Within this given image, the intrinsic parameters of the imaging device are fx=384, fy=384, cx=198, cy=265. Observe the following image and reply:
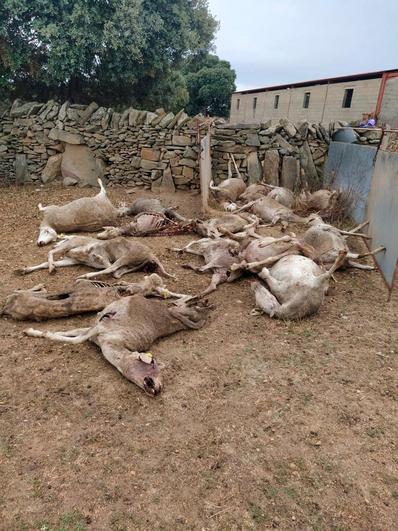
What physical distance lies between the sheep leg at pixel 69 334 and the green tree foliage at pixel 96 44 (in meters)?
8.70

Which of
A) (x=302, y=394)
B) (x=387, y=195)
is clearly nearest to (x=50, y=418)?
(x=302, y=394)

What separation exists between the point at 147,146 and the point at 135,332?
26.1ft

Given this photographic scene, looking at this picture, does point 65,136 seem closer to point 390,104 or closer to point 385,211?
point 385,211

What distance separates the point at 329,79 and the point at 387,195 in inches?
661

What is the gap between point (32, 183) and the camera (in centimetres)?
1094

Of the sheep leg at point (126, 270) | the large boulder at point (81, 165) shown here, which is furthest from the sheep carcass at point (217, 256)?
the large boulder at point (81, 165)

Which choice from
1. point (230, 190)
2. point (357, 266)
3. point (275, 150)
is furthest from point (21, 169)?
point (357, 266)

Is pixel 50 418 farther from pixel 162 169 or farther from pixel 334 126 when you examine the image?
pixel 334 126

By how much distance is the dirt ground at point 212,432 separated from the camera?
2205 mm

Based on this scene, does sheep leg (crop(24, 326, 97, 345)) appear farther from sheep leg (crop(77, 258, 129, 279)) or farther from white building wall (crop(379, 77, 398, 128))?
white building wall (crop(379, 77, 398, 128))

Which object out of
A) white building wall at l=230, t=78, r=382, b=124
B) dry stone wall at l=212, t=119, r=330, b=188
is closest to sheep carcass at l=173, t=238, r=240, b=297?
dry stone wall at l=212, t=119, r=330, b=188

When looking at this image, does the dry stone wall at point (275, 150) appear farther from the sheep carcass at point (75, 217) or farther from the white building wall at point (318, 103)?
the white building wall at point (318, 103)

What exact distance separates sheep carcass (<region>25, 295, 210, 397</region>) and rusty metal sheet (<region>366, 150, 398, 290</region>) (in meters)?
2.88

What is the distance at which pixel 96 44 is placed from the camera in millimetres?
10070
